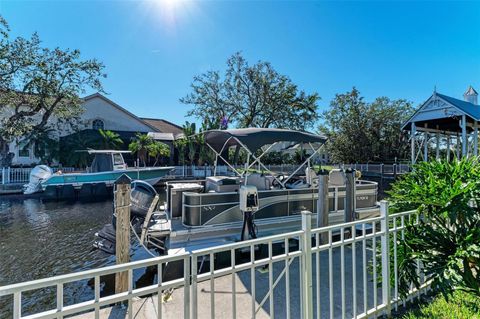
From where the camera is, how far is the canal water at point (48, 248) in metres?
4.64

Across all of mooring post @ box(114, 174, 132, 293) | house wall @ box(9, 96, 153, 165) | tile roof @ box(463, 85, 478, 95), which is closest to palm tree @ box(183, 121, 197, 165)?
house wall @ box(9, 96, 153, 165)

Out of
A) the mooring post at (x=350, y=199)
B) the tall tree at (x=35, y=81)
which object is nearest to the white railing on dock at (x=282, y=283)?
the mooring post at (x=350, y=199)

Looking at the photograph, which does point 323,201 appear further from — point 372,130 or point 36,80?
point 372,130

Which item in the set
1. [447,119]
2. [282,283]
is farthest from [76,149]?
[447,119]

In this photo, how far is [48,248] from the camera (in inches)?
261

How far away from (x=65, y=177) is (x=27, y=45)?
9867 millimetres

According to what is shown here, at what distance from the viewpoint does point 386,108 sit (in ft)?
91.3

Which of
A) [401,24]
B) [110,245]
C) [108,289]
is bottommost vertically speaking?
[108,289]

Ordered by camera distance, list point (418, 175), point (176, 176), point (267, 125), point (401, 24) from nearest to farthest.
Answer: point (418, 175)
point (401, 24)
point (176, 176)
point (267, 125)

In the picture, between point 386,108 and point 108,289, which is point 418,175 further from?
point 386,108

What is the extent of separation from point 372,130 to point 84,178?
86.5ft

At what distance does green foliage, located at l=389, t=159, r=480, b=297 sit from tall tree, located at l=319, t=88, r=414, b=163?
25962 millimetres

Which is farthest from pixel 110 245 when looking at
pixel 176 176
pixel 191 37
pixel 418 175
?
pixel 176 176

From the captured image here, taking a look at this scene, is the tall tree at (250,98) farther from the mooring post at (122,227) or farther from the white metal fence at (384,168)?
the mooring post at (122,227)
